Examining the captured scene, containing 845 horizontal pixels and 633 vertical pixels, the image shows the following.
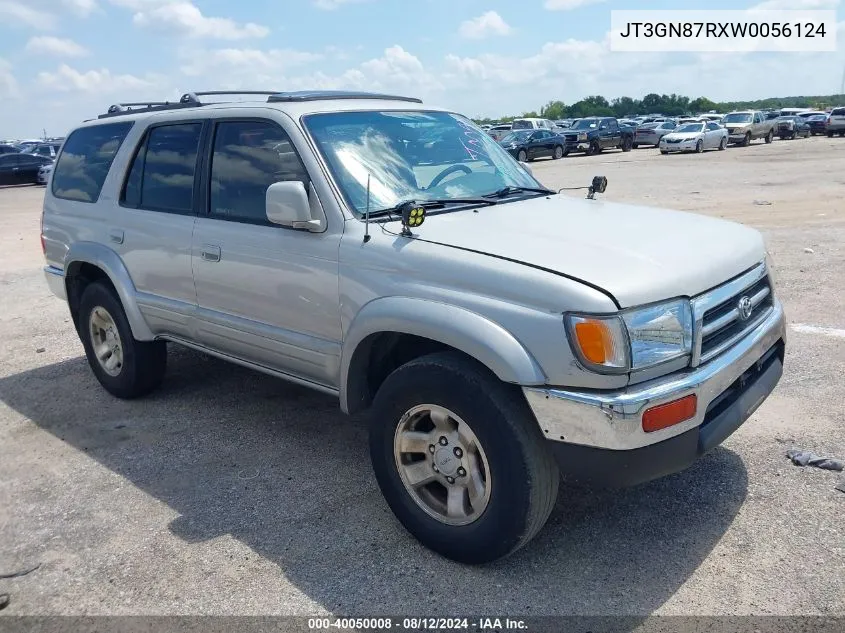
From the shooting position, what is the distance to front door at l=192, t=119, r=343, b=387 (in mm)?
3562

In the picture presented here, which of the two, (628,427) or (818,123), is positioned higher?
(628,427)

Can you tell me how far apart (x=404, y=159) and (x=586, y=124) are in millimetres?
33403

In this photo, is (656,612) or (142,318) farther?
(142,318)

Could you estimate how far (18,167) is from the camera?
91.3 feet

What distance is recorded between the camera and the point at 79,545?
11.3 feet

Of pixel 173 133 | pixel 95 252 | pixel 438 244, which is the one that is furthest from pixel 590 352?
pixel 95 252

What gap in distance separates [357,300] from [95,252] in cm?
256

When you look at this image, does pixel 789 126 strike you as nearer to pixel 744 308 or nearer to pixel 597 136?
pixel 597 136

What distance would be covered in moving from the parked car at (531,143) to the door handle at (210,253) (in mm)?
26055

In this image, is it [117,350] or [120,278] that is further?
[117,350]

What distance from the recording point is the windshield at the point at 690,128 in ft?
102

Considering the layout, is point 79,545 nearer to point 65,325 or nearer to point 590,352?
point 590,352

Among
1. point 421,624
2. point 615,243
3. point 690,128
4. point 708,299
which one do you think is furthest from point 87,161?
point 690,128

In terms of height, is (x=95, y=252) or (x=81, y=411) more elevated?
(x=95, y=252)
